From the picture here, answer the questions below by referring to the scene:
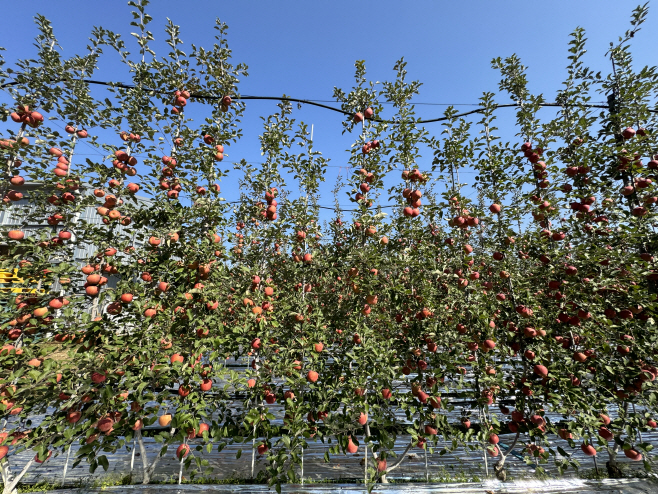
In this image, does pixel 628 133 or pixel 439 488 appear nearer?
pixel 439 488

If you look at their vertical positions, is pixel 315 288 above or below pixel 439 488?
above

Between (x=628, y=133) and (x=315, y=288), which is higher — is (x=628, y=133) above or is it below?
above

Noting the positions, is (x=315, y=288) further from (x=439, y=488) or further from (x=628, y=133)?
(x=628, y=133)

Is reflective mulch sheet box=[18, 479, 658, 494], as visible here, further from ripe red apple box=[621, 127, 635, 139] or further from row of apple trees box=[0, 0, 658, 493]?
ripe red apple box=[621, 127, 635, 139]

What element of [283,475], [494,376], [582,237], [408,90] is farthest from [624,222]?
[283,475]

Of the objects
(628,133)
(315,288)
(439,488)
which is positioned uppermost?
(628,133)

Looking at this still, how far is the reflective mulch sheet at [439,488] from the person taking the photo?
7.64 feet

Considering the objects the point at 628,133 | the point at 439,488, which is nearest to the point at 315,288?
the point at 439,488

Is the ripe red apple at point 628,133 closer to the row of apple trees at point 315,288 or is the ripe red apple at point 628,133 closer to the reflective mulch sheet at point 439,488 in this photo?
the row of apple trees at point 315,288

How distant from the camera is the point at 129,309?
7.20 feet

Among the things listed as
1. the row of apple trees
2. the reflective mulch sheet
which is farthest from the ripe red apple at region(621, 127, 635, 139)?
the reflective mulch sheet

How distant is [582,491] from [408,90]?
402 centimetres

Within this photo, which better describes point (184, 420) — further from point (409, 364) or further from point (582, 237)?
point (582, 237)

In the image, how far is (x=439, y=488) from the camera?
238 centimetres
